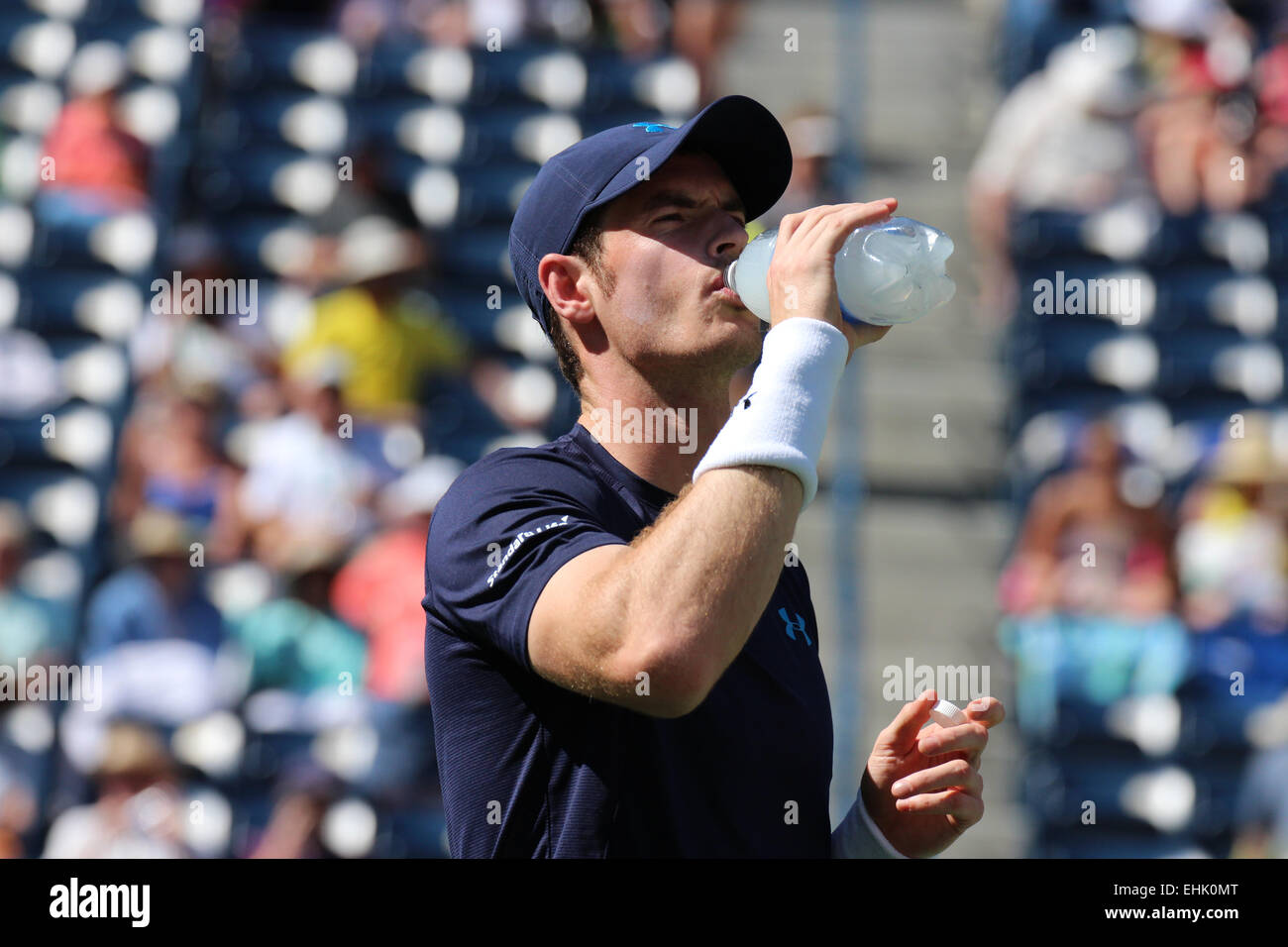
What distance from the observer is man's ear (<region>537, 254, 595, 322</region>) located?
96.5 inches

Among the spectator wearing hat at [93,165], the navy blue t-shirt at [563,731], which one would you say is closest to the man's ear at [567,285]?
the navy blue t-shirt at [563,731]

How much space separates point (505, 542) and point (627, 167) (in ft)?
2.11

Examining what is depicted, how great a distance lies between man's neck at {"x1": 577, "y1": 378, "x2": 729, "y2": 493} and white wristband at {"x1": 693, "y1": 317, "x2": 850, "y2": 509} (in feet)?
0.99

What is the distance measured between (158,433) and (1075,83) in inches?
166

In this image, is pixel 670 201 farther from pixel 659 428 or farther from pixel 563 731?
pixel 563 731

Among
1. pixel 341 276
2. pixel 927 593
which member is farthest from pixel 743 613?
pixel 341 276

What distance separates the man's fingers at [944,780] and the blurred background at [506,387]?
3.19 meters

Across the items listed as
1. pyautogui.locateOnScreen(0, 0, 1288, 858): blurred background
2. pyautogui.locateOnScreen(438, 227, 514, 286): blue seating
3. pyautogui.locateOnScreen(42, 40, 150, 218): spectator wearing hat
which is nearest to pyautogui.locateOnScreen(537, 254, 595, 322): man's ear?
pyautogui.locateOnScreen(0, 0, 1288, 858): blurred background

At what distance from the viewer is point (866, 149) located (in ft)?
25.8
